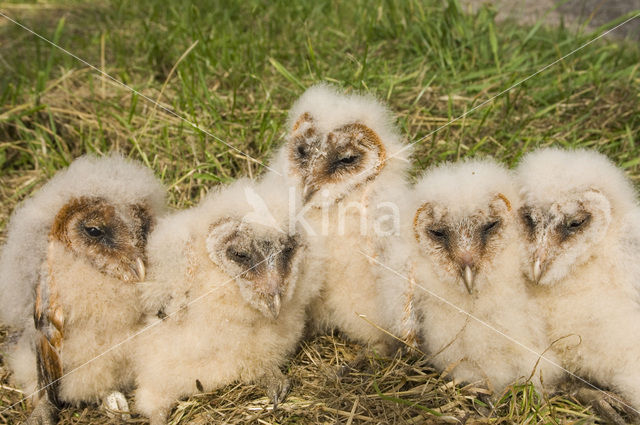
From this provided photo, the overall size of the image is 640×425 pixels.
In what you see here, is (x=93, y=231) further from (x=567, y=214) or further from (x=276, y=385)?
(x=567, y=214)

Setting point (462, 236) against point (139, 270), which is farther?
point (139, 270)

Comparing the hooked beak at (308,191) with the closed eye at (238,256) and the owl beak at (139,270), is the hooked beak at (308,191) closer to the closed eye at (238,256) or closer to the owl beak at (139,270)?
the closed eye at (238,256)

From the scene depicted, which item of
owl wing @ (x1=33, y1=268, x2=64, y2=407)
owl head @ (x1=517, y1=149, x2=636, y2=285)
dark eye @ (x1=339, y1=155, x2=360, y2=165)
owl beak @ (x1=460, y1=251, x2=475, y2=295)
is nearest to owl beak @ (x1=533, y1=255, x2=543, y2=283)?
owl head @ (x1=517, y1=149, x2=636, y2=285)

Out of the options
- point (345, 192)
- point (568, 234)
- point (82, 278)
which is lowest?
point (82, 278)

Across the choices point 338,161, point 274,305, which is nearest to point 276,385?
point 274,305

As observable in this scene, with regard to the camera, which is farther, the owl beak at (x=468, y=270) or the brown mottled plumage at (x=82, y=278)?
the brown mottled plumage at (x=82, y=278)

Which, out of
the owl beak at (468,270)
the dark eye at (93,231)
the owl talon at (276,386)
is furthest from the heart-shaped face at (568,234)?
the dark eye at (93,231)

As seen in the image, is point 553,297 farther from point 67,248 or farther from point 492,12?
point 492,12

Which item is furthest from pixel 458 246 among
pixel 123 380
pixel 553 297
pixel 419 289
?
pixel 123 380
